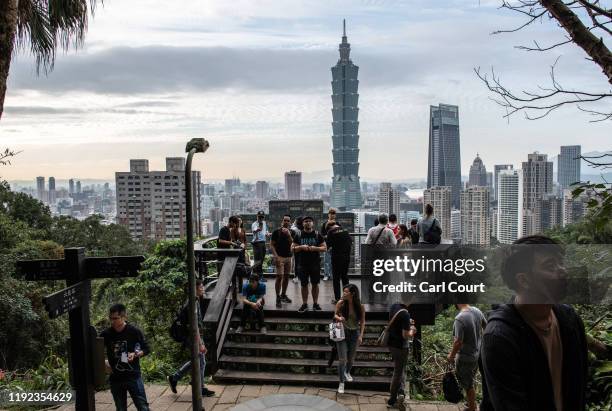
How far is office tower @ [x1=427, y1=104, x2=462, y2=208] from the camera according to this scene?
13500 cm

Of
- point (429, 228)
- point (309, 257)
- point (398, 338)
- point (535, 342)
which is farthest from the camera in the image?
point (429, 228)

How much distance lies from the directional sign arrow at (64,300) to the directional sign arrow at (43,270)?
0.17m

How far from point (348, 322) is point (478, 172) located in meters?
49.6

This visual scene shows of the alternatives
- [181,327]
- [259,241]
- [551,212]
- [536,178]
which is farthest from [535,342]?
[536,178]

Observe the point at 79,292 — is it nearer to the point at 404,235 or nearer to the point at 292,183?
the point at 404,235

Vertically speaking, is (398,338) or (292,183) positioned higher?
(292,183)

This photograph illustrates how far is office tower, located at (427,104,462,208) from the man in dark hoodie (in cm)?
13322

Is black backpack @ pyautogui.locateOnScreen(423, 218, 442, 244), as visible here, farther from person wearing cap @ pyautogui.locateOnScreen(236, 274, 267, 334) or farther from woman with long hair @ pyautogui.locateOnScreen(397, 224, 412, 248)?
person wearing cap @ pyautogui.locateOnScreen(236, 274, 267, 334)

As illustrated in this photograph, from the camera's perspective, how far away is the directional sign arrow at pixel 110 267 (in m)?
4.81

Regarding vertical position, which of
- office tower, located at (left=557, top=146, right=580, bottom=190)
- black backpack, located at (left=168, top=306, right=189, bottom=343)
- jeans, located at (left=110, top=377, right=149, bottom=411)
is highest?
office tower, located at (left=557, top=146, right=580, bottom=190)

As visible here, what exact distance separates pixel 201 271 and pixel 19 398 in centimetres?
295

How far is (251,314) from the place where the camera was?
772 centimetres

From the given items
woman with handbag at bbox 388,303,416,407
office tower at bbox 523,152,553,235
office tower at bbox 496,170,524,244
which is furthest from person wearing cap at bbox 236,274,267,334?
office tower at bbox 523,152,553,235

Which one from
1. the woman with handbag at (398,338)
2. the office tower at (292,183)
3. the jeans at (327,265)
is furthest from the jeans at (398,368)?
the office tower at (292,183)
